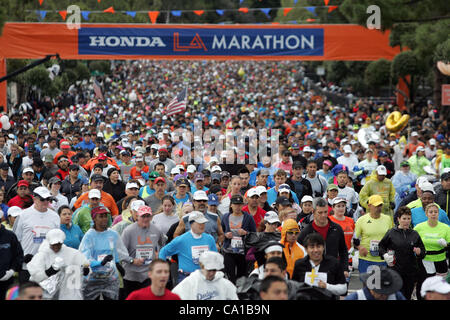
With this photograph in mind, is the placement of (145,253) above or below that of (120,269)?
above

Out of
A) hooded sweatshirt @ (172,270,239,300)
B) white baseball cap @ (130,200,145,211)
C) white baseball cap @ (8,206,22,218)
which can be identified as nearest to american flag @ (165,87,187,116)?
white baseball cap @ (8,206,22,218)

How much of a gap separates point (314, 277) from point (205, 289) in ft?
3.64

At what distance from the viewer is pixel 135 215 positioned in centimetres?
937

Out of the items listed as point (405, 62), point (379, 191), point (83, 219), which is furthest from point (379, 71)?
point (83, 219)

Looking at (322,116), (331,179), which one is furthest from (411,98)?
(331,179)

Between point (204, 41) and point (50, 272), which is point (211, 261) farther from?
point (204, 41)

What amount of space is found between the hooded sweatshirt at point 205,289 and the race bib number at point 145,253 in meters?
1.83

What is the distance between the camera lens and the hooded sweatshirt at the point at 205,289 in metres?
6.96

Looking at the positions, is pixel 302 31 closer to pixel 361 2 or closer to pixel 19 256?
pixel 361 2

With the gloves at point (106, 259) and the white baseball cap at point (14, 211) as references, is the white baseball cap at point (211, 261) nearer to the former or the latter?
the gloves at point (106, 259)

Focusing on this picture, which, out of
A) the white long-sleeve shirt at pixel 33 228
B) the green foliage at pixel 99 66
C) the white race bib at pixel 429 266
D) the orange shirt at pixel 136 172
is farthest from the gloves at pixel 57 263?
the green foliage at pixel 99 66

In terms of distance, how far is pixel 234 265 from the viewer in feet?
31.6

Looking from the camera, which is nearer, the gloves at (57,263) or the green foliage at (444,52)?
the gloves at (57,263)
